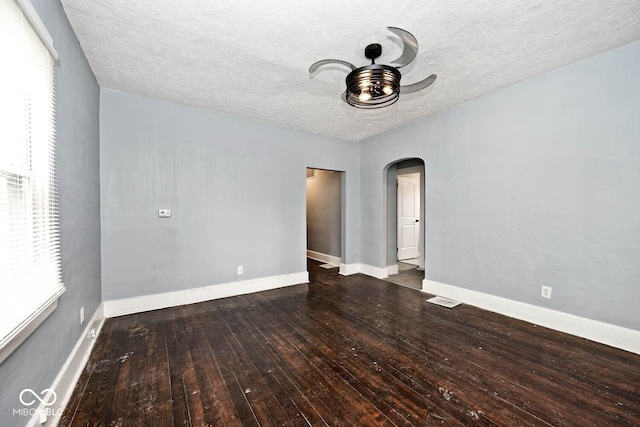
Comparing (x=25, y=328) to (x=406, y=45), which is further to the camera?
(x=406, y=45)

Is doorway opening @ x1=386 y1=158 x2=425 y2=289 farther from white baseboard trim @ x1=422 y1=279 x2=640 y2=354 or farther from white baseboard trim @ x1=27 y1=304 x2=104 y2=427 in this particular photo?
white baseboard trim @ x1=27 y1=304 x2=104 y2=427

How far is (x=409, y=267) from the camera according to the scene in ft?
19.6

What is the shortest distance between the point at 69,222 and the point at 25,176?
87 centimetres

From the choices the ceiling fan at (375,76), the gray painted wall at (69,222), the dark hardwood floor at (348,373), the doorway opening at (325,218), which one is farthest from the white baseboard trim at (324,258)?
the gray painted wall at (69,222)

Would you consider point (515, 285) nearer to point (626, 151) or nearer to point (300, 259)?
point (626, 151)

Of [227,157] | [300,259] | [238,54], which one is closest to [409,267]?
[300,259]

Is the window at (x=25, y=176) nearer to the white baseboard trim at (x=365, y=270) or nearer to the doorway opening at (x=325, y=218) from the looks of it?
the white baseboard trim at (x=365, y=270)

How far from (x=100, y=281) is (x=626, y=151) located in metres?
5.64

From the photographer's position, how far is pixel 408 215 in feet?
22.3

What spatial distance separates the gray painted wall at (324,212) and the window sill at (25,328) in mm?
4898

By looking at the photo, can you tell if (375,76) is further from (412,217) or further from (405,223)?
(412,217)

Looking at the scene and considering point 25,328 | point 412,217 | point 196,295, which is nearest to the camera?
point 25,328

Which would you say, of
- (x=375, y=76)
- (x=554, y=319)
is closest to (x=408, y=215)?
(x=554, y=319)

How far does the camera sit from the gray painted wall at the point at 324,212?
6.21 metres
